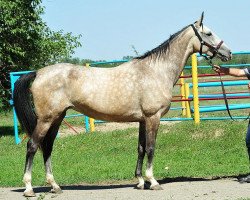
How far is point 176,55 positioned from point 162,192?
222 centimetres

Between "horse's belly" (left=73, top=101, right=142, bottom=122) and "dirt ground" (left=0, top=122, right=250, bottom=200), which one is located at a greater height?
"horse's belly" (left=73, top=101, right=142, bottom=122)

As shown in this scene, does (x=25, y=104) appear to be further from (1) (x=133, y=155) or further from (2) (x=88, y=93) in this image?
(1) (x=133, y=155)

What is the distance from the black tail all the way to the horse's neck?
6.90 ft

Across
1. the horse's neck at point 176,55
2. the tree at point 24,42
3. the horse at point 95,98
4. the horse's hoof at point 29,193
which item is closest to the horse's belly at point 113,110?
the horse at point 95,98

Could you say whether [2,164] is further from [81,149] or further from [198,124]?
[198,124]

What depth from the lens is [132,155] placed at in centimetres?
1281

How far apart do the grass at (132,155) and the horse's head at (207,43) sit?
227 centimetres

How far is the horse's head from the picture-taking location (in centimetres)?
905

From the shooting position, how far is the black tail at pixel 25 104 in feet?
28.7

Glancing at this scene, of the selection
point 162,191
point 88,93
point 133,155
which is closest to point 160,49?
point 88,93

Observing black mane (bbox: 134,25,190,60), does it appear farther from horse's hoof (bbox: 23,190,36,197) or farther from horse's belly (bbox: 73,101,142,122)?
horse's hoof (bbox: 23,190,36,197)

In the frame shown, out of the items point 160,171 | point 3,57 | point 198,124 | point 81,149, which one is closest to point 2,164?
point 81,149

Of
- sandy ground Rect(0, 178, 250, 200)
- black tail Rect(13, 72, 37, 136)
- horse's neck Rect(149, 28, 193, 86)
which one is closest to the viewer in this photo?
sandy ground Rect(0, 178, 250, 200)

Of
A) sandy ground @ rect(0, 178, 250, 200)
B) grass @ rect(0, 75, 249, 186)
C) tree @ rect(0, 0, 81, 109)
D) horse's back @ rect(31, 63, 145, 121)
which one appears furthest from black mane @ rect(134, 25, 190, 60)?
tree @ rect(0, 0, 81, 109)
